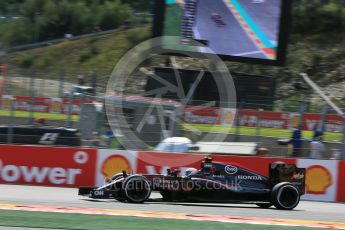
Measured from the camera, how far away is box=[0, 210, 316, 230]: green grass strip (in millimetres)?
8367

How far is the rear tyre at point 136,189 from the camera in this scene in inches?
434

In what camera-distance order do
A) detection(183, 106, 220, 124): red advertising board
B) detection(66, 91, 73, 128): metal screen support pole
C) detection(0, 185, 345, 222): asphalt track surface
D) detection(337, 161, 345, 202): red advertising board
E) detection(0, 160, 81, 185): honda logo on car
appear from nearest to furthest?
1. detection(0, 185, 345, 222): asphalt track surface
2. detection(0, 160, 81, 185): honda logo on car
3. detection(337, 161, 345, 202): red advertising board
4. detection(183, 106, 220, 124): red advertising board
5. detection(66, 91, 73, 128): metal screen support pole

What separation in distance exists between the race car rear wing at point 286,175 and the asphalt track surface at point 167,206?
526mm

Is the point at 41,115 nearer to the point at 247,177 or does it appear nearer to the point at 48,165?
the point at 48,165

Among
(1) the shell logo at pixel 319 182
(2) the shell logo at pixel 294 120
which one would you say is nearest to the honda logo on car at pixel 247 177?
(1) the shell logo at pixel 319 182

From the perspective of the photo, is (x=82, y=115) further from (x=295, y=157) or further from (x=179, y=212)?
(x=179, y=212)

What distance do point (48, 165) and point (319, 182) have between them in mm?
6639

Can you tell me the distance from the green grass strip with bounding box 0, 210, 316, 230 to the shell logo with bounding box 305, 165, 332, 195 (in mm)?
6420

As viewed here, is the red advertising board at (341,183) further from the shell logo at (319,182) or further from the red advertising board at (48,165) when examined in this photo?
the red advertising board at (48,165)

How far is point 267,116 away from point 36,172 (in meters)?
6.23

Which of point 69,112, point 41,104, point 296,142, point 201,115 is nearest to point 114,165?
point 69,112

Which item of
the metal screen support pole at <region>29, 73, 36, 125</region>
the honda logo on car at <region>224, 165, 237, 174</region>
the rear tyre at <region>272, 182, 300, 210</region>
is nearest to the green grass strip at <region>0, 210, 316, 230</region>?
the honda logo on car at <region>224, 165, 237, 174</region>

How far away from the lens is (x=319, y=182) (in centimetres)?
1542

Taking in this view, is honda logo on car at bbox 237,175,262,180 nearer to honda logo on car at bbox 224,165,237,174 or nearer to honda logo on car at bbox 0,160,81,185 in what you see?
honda logo on car at bbox 224,165,237,174
